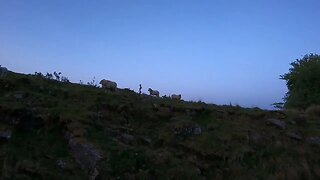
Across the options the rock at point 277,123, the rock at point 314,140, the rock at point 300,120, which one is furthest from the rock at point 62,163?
the rock at point 300,120

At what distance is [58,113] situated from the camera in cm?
1053

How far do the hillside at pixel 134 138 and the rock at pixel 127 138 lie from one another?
0.08 ft

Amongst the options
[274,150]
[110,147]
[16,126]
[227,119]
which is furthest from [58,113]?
[274,150]

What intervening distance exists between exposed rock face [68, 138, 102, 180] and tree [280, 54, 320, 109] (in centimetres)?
2184

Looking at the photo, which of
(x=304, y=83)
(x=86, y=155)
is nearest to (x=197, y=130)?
(x=86, y=155)

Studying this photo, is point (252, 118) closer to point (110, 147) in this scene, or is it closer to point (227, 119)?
point (227, 119)

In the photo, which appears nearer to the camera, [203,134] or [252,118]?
[203,134]

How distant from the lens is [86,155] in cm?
933

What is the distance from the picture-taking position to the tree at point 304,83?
1154 inches

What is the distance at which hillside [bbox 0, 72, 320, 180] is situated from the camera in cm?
922

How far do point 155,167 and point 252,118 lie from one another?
4.78 meters

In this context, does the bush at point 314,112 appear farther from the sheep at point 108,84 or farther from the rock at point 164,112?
the sheep at point 108,84

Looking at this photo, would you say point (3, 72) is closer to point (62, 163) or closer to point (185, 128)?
point (62, 163)

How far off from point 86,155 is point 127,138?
144 centimetres
